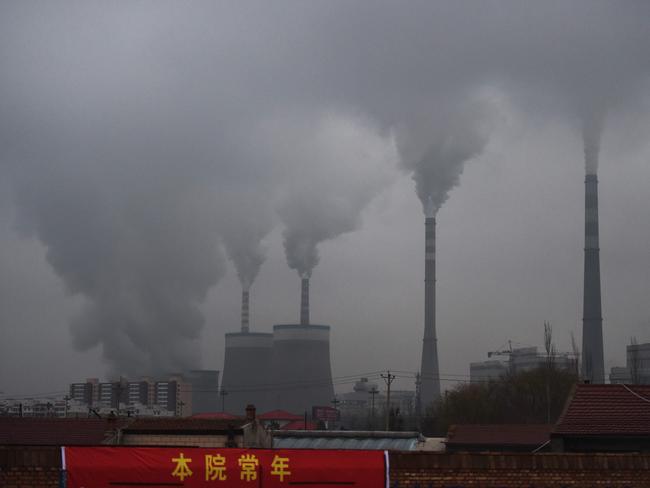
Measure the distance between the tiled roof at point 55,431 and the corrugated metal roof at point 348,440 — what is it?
510 centimetres

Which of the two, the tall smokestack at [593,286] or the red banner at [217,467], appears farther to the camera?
the tall smokestack at [593,286]

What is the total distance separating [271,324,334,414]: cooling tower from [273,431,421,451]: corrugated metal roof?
2511 inches

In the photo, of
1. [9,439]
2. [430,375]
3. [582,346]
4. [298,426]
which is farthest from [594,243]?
[9,439]

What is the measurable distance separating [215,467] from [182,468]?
15.7 inches

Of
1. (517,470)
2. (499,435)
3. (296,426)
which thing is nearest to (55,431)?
(499,435)

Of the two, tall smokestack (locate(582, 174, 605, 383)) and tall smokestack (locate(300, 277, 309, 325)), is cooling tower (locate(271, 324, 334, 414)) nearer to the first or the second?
tall smokestack (locate(300, 277, 309, 325))

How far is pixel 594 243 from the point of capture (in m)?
74.0

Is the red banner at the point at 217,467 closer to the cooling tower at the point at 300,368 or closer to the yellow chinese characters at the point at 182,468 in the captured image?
the yellow chinese characters at the point at 182,468

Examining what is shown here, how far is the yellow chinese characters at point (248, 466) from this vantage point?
11.6 meters

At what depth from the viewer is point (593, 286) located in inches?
2921

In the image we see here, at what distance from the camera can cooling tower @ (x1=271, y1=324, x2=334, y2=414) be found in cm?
9188

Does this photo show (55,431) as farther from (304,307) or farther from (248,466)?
(304,307)

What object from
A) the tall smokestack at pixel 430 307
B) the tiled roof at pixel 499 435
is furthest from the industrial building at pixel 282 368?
the tiled roof at pixel 499 435

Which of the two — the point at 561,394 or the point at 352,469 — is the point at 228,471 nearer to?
the point at 352,469
